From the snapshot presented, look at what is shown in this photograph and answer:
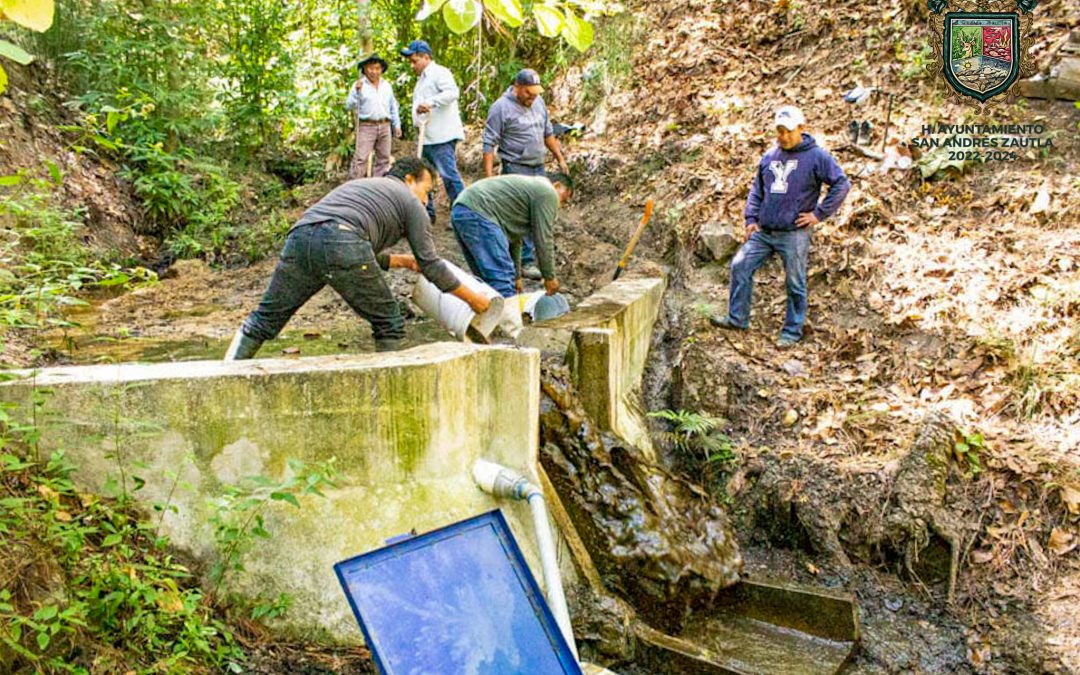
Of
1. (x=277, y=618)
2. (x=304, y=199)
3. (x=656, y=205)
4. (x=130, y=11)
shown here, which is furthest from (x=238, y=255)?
(x=277, y=618)

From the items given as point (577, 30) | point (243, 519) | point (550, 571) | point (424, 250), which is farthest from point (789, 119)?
point (243, 519)

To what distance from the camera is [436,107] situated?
28.0 feet

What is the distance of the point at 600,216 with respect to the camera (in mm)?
9883

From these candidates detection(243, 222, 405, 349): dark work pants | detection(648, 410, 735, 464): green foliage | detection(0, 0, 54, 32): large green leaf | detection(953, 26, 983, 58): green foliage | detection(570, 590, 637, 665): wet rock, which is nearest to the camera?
detection(0, 0, 54, 32): large green leaf

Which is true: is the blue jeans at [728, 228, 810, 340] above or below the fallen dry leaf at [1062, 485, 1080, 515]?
above

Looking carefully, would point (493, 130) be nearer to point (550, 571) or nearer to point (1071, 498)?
point (550, 571)

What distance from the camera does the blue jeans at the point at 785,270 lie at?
6.81m

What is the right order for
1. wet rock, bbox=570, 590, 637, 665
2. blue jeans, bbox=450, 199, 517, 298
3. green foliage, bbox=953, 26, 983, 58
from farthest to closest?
green foliage, bbox=953, 26, 983, 58 < blue jeans, bbox=450, 199, 517, 298 < wet rock, bbox=570, 590, 637, 665

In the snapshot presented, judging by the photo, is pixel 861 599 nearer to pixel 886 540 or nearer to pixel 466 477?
pixel 886 540

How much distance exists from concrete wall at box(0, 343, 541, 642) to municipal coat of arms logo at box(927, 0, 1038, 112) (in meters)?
6.80

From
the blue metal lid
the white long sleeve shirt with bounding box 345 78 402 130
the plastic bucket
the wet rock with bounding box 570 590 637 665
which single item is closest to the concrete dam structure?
the wet rock with bounding box 570 590 637 665

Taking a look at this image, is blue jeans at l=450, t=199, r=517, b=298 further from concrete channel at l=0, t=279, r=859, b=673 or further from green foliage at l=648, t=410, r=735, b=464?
concrete channel at l=0, t=279, r=859, b=673

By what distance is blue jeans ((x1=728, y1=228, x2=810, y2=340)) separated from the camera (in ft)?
22.3

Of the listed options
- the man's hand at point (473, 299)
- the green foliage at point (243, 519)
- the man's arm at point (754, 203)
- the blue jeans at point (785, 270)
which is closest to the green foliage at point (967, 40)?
the man's arm at point (754, 203)
